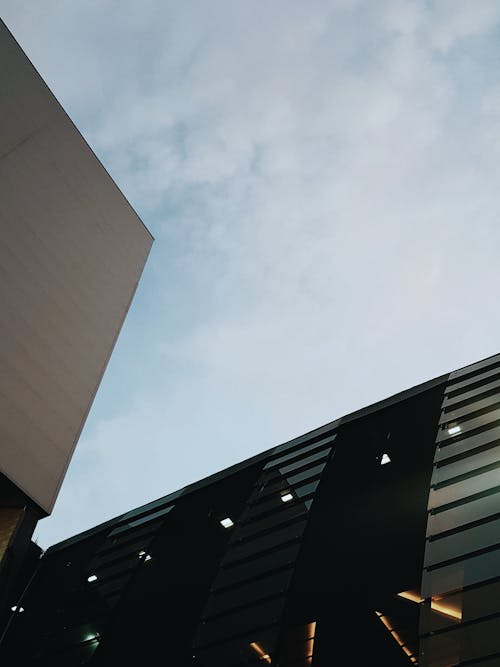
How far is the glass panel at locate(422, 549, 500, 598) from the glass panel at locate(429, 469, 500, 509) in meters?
1.58

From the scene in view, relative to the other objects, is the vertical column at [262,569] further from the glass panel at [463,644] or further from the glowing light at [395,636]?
the glass panel at [463,644]

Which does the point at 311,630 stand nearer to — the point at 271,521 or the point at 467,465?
the point at 271,521

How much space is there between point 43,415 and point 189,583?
21.2ft

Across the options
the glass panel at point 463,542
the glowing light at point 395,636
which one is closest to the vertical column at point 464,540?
the glass panel at point 463,542

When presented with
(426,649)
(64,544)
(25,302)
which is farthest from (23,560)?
(426,649)

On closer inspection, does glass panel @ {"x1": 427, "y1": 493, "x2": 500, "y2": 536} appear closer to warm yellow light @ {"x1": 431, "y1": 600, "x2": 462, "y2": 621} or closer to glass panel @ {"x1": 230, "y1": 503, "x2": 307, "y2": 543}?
warm yellow light @ {"x1": 431, "y1": 600, "x2": 462, "y2": 621}

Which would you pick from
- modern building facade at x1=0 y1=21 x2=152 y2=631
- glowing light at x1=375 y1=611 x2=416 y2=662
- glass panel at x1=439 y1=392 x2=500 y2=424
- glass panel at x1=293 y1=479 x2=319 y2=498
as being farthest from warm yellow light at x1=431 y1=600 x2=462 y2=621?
modern building facade at x1=0 y1=21 x2=152 y2=631

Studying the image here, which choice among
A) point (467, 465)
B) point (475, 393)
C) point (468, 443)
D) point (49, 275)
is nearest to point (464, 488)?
point (467, 465)

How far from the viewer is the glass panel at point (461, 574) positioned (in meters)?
9.30

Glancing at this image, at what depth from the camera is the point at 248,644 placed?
1054cm

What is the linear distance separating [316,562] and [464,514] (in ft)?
9.07

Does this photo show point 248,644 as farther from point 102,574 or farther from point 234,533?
point 102,574

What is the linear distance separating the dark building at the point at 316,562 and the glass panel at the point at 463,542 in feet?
0.08

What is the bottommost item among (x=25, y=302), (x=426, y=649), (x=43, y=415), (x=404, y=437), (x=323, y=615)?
(x=426, y=649)
